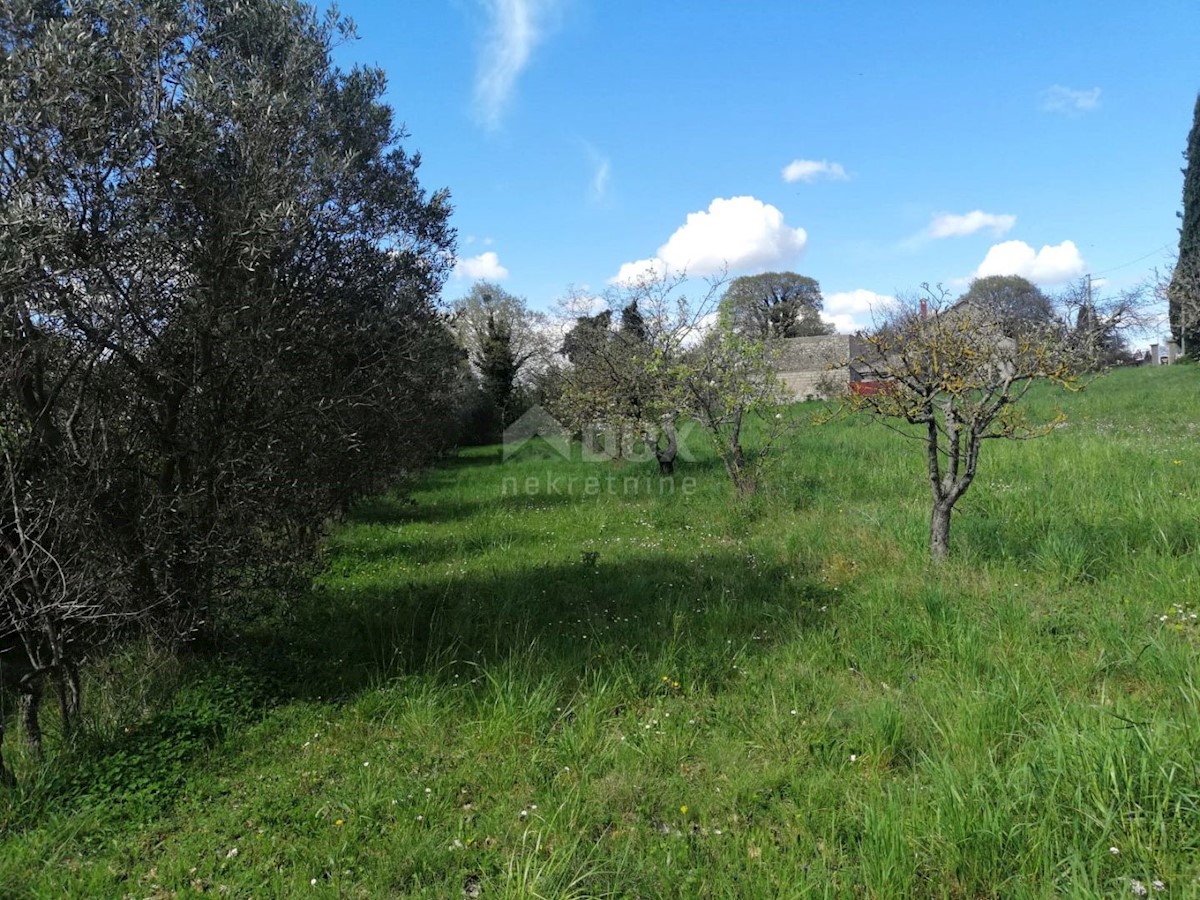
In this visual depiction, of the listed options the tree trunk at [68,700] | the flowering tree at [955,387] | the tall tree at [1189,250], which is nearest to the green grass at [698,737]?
the tree trunk at [68,700]

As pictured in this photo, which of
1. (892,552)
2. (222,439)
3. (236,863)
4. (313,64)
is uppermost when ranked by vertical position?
(313,64)

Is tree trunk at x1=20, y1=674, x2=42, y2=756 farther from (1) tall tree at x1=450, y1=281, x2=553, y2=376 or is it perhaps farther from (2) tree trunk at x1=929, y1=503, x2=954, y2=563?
(1) tall tree at x1=450, y1=281, x2=553, y2=376

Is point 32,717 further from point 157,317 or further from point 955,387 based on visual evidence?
point 955,387

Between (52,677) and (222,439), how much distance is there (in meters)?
1.80

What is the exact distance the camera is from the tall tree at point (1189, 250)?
26.0 m

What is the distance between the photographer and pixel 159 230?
160 inches

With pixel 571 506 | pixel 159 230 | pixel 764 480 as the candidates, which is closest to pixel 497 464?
pixel 571 506

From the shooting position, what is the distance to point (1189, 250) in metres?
29.8

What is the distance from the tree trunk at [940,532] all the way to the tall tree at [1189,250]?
27731 millimetres

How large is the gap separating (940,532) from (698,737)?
3.85 m

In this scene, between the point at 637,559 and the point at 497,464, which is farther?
the point at 497,464

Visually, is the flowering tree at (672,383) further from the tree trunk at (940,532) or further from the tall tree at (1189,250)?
the tall tree at (1189,250)

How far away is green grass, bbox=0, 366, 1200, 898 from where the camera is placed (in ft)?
9.12

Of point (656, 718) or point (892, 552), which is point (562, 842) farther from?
point (892, 552)
